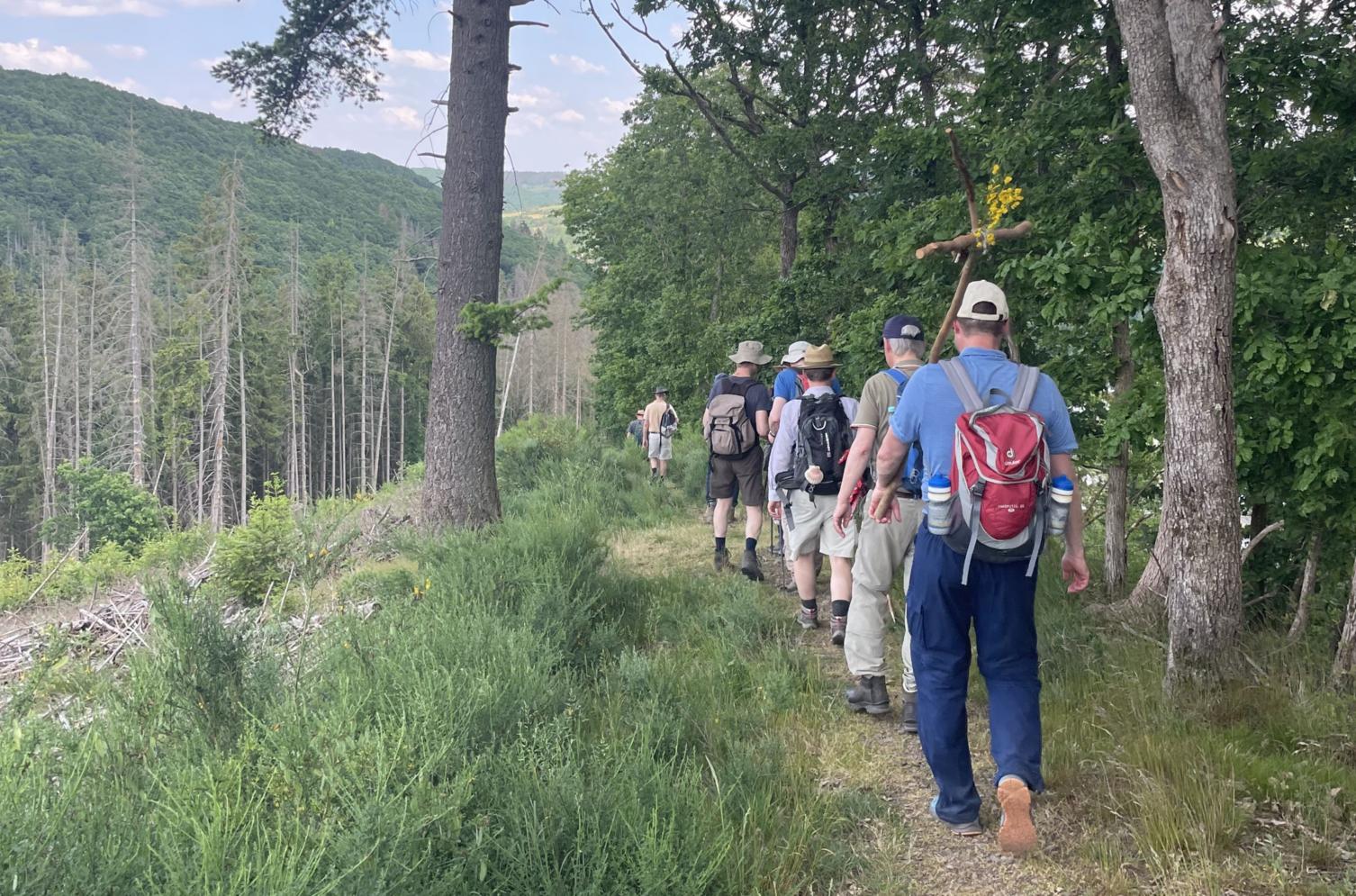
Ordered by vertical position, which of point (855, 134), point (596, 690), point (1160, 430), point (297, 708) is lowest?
point (596, 690)

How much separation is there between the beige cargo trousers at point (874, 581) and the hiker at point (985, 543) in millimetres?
1107

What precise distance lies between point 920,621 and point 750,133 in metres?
9.63

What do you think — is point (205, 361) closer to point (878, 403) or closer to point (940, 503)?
point (878, 403)

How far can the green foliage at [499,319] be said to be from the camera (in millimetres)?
7125

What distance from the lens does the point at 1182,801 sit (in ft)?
9.48

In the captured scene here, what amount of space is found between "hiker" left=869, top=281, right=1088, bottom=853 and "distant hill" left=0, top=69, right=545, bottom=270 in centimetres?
9086

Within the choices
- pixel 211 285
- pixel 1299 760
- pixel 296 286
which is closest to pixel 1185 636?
pixel 1299 760

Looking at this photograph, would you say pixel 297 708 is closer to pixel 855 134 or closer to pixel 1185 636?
pixel 1185 636

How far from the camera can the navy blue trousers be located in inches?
120

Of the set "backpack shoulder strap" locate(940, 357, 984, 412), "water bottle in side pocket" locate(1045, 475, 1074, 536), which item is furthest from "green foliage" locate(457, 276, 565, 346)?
"water bottle in side pocket" locate(1045, 475, 1074, 536)

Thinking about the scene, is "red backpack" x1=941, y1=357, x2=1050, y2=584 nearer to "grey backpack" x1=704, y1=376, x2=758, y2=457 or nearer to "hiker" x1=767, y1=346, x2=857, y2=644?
"hiker" x1=767, y1=346, x2=857, y2=644

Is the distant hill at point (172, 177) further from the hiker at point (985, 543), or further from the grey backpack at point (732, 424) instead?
the hiker at point (985, 543)

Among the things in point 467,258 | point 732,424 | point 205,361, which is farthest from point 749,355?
point 205,361

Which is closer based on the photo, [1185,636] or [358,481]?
[1185,636]
